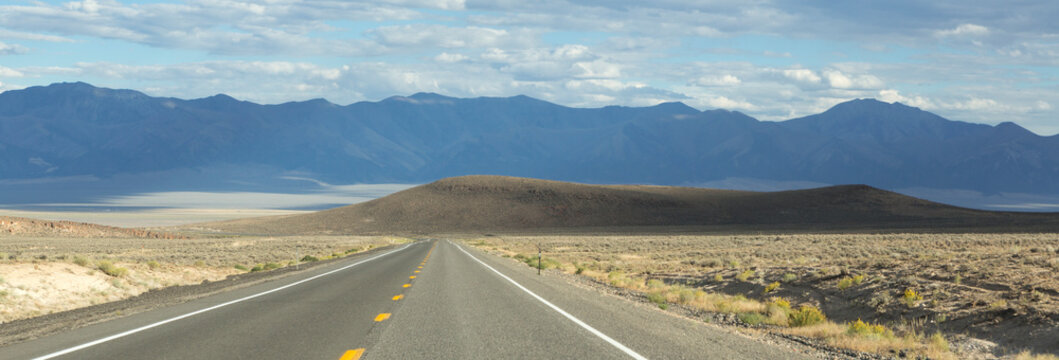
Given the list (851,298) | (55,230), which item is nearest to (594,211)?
(55,230)

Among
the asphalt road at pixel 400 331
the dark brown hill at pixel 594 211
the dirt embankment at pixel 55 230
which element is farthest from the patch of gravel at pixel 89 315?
the dark brown hill at pixel 594 211

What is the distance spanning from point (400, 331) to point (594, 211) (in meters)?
135

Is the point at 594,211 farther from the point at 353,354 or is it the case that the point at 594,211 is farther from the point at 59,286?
the point at 353,354

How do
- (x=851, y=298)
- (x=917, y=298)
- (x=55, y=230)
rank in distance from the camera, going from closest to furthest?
(x=917, y=298)
(x=851, y=298)
(x=55, y=230)

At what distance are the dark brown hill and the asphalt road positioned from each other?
351 ft

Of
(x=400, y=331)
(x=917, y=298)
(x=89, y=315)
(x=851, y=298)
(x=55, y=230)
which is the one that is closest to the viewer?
(x=400, y=331)

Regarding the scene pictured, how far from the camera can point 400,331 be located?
1141cm

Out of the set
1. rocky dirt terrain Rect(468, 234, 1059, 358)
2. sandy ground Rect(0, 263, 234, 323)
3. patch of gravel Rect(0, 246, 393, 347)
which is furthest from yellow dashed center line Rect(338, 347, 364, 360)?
A: sandy ground Rect(0, 263, 234, 323)

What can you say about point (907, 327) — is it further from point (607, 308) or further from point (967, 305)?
point (607, 308)

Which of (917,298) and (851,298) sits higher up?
(917,298)

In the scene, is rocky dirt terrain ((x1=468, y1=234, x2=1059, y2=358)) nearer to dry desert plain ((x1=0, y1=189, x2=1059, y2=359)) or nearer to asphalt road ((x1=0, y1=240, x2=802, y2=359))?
dry desert plain ((x1=0, y1=189, x2=1059, y2=359))

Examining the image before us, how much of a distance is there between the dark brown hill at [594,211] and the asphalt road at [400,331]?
107 meters

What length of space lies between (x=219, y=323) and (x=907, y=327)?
1212cm

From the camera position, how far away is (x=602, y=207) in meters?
148
